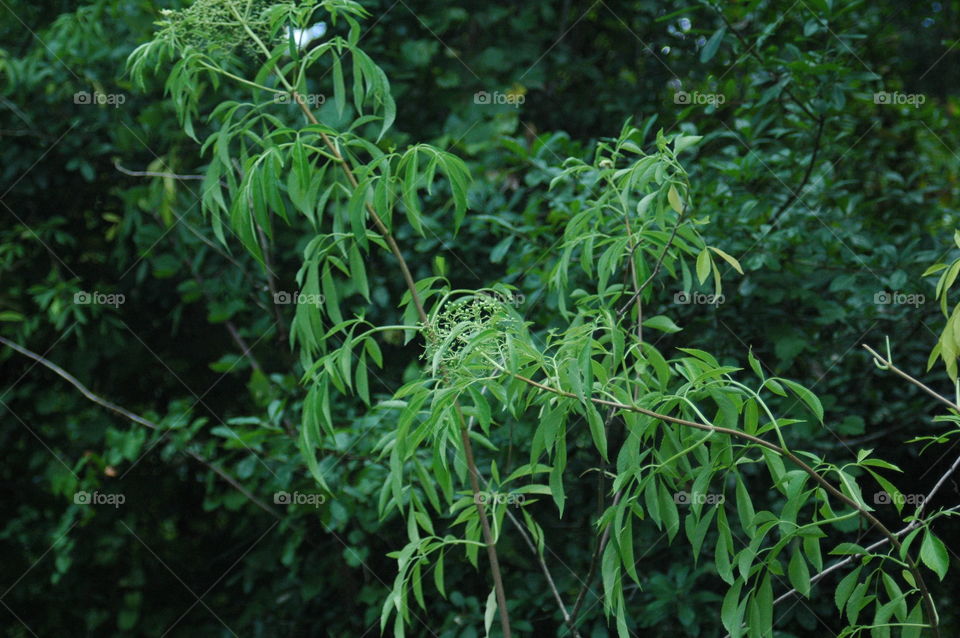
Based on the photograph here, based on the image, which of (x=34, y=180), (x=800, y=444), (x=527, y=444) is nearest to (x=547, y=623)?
(x=527, y=444)

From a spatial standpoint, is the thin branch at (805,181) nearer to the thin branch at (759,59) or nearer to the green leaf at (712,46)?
the thin branch at (759,59)

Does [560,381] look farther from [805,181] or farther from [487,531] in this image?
[805,181]

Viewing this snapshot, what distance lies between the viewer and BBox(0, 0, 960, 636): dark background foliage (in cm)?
224

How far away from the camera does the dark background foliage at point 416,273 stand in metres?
2.24

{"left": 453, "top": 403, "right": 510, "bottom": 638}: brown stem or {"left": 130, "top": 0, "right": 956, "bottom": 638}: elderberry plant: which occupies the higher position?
{"left": 130, "top": 0, "right": 956, "bottom": 638}: elderberry plant

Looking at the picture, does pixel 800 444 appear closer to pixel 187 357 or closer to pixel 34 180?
pixel 187 357

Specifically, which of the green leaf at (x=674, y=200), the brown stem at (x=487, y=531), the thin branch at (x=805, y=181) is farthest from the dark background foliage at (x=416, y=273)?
the green leaf at (x=674, y=200)

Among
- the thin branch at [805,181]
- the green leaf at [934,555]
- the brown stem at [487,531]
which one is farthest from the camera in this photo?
the thin branch at [805,181]

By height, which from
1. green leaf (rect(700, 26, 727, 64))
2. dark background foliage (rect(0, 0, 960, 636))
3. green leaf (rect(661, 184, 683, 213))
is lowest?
dark background foliage (rect(0, 0, 960, 636))

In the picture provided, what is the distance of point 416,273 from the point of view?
265cm

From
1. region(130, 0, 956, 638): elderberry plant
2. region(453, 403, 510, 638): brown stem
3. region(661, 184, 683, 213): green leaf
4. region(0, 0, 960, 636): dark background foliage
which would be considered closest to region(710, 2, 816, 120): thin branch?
region(0, 0, 960, 636): dark background foliage

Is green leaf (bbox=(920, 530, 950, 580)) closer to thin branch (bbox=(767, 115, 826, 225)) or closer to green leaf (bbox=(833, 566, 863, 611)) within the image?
green leaf (bbox=(833, 566, 863, 611))

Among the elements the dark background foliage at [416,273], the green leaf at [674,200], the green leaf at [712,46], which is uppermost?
the green leaf at [712,46]

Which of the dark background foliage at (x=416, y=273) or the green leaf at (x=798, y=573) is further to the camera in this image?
the dark background foliage at (x=416, y=273)
